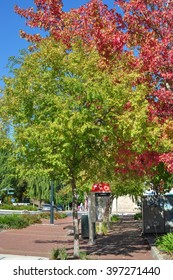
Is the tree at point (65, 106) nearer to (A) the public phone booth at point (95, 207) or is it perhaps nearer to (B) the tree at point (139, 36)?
(B) the tree at point (139, 36)

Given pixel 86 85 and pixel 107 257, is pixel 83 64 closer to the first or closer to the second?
pixel 86 85

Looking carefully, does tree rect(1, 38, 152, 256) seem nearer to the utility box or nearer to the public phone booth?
the public phone booth

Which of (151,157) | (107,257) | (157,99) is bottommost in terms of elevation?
(107,257)

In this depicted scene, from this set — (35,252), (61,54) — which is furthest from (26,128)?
(35,252)

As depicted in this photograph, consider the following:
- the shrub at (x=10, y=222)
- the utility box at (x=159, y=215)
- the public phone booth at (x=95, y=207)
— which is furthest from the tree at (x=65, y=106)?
the shrub at (x=10, y=222)

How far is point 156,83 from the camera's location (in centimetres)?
1387

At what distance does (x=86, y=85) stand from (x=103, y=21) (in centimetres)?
303

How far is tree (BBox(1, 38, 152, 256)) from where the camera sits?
12.2 meters

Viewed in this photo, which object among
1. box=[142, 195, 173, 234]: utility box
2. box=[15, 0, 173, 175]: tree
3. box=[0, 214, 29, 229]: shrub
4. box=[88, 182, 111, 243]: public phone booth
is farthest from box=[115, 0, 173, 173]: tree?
box=[0, 214, 29, 229]: shrub

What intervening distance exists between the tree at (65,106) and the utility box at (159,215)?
32.2 ft

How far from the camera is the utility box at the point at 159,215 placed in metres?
22.5

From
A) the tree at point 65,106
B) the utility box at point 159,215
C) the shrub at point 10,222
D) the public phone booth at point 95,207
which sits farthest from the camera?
the shrub at point 10,222
